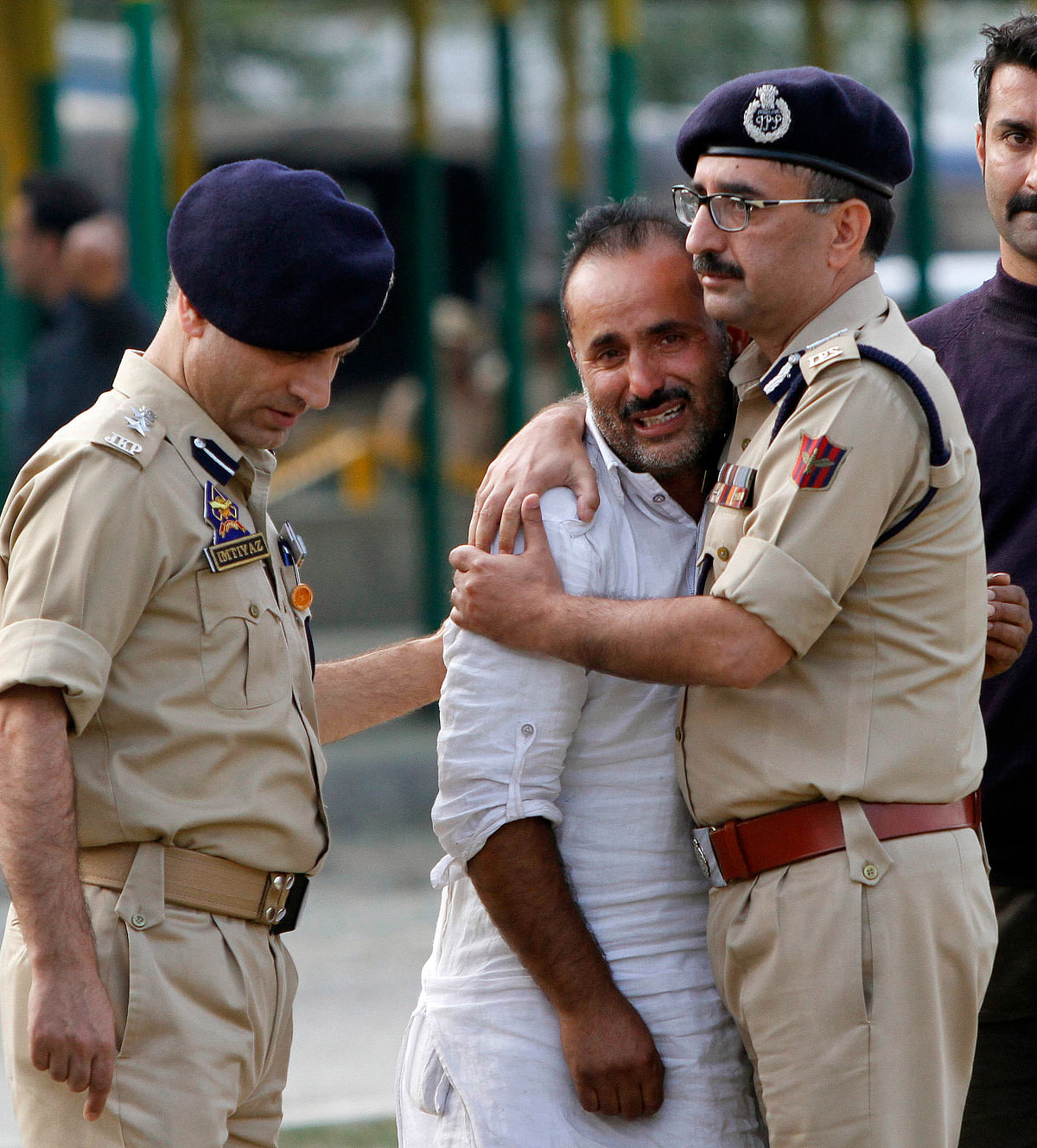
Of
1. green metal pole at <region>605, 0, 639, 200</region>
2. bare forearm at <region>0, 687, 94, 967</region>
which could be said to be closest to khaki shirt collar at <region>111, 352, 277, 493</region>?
bare forearm at <region>0, 687, 94, 967</region>

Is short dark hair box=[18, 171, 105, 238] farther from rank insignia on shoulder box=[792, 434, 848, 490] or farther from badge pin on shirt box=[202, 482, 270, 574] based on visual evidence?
rank insignia on shoulder box=[792, 434, 848, 490]

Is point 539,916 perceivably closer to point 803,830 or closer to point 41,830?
point 803,830

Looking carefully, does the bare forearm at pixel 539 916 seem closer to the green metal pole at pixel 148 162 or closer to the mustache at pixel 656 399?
the mustache at pixel 656 399

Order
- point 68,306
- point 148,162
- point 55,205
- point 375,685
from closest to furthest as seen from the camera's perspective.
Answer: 1. point 375,685
2. point 68,306
3. point 55,205
4. point 148,162

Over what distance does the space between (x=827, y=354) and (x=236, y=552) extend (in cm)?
82

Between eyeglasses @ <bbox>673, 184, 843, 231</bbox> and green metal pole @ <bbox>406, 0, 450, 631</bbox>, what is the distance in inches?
232

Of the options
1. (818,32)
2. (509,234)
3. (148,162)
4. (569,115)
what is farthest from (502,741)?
(569,115)

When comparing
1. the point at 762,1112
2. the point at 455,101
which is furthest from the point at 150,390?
the point at 455,101

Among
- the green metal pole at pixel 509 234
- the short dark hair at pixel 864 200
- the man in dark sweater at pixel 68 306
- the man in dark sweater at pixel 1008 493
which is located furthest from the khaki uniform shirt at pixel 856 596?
the green metal pole at pixel 509 234

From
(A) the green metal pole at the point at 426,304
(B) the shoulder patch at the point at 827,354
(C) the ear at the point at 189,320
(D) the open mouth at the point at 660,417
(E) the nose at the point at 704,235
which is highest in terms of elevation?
(E) the nose at the point at 704,235

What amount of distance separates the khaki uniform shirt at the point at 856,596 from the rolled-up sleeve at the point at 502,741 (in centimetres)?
20

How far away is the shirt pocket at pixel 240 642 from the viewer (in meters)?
2.21

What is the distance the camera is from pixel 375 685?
9.07ft

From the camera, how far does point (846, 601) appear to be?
2137 mm
